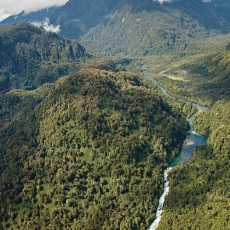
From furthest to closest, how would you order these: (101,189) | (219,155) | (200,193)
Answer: (219,155) < (101,189) < (200,193)

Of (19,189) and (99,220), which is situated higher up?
(19,189)

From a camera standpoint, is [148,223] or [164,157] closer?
[148,223]

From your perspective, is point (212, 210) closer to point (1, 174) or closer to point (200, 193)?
point (200, 193)

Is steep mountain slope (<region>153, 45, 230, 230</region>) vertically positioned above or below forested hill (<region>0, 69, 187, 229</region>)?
below

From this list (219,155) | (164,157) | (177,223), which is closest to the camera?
(177,223)

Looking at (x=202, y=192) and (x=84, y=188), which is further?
(x=84, y=188)

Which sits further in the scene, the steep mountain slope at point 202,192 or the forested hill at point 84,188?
the forested hill at point 84,188

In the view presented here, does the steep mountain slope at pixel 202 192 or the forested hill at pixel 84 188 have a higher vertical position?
the forested hill at pixel 84 188

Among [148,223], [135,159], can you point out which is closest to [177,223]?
[148,223]

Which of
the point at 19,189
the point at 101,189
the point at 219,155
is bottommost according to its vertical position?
the point at 219,155

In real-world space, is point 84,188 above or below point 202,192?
above

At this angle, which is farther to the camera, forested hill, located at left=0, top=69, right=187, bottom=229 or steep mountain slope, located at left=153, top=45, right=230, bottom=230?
forested hill, located at left=0, top=69, right=187, bottom=229
